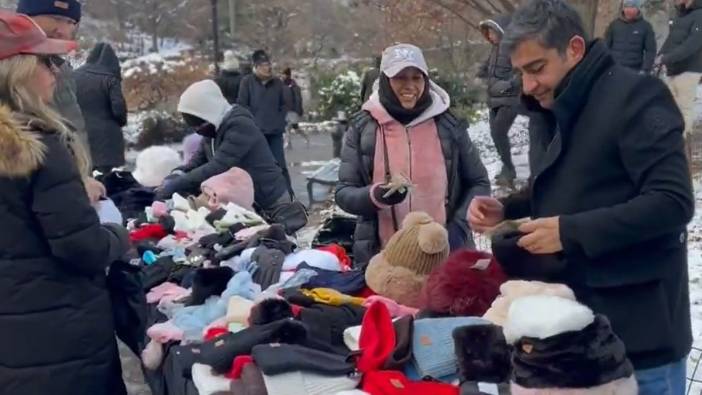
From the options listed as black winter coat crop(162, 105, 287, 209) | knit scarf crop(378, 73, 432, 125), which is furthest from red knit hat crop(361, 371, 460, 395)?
black winter coat crop(162, 105, 287, 209)

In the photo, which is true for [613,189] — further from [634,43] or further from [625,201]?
[634,43]

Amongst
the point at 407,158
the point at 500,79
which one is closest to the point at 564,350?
the point at 407,158

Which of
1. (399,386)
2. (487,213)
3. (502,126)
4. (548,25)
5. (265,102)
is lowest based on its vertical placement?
(265,102)

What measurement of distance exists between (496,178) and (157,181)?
414cm

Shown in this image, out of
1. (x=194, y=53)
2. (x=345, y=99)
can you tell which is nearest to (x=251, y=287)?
(x=345, y=99)

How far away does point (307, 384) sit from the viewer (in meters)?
2.51

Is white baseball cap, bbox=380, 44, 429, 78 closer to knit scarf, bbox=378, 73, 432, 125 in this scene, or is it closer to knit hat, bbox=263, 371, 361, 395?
knit scarf, bbox=378, 73, 432, 125

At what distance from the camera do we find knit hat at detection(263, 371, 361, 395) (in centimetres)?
250

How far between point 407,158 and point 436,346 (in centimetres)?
151

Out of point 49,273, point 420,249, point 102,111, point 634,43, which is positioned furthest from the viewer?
point 634,43

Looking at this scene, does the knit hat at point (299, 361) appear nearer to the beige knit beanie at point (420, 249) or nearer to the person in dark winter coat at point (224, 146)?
the beige knit beanie at point (420, 249)

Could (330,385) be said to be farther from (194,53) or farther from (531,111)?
(194,53)

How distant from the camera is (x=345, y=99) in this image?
64.1 ft

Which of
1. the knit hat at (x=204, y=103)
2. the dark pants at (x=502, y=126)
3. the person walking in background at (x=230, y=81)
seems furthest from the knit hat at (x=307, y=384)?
the person walking in background at (x=230, y=81)
